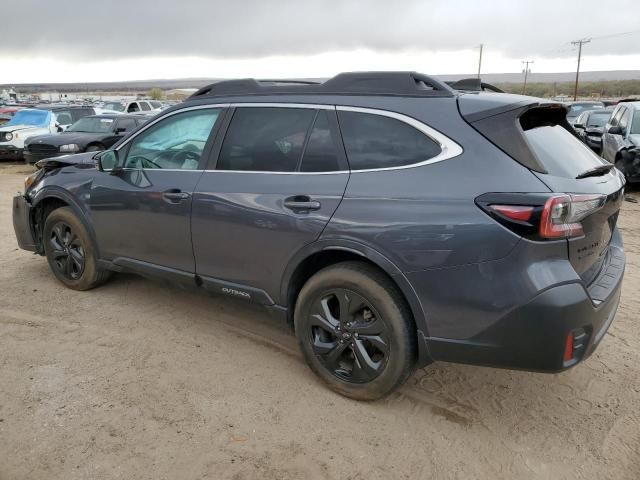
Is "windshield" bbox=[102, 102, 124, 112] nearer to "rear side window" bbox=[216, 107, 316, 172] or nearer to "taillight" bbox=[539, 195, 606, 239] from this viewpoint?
"rear side window" bbox=[216, 107, 316, 172]

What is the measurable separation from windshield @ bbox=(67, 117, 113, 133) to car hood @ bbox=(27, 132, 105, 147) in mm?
300

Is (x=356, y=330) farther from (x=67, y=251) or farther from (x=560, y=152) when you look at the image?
(x=67, y=251)

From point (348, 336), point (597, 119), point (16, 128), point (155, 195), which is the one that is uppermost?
point (155, 195)

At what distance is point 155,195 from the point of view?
3936mm

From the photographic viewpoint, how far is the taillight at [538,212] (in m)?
2.45

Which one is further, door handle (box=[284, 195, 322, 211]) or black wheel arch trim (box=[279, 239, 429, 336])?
door handle (box=[284, 195, 322, 211])

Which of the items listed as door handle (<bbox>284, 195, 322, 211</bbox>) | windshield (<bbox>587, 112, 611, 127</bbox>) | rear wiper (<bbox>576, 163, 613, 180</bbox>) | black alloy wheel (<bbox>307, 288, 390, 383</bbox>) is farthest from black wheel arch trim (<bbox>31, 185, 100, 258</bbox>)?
windshield (<bbox>587, 112, 611, 127</bbox>)

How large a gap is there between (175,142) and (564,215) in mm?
2832

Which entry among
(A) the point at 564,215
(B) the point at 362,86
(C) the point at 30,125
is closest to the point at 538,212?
(A) the point at 564,215

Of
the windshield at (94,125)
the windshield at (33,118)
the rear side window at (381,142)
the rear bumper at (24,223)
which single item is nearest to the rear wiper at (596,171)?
the rear side window at (381,142)

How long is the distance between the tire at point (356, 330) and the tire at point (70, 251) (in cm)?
236

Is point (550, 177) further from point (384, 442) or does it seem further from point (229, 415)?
point (229, 415)

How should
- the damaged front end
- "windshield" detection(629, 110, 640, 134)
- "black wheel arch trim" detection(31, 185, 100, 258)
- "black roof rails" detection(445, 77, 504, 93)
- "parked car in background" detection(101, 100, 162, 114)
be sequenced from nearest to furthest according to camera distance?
"black roof rails" detection(445, 77, 504, 93) → "black wheel arch trim" detection(31, 185, 100, 258) → the damaged front end → "windshield" detection(629, 110, 640, 134) → "parked car in background" detection(101, 100, 162, 114)

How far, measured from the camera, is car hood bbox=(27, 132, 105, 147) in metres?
13.2
